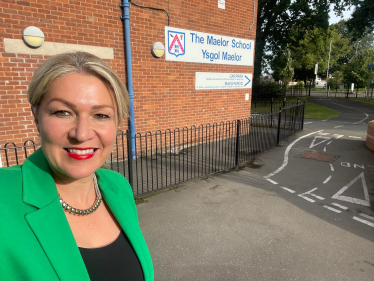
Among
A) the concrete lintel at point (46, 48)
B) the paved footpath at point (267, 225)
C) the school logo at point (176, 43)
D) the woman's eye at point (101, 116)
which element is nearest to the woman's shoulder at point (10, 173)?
the woman's eye at point (101, 116)

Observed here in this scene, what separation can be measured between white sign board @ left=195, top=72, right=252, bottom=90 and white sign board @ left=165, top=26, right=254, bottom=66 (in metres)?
0.43

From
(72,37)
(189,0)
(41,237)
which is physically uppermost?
(189,0)

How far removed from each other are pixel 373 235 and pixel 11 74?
23.4 ft

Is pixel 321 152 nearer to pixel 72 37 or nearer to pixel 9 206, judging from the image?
pixel 72 37

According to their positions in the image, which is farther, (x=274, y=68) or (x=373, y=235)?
(x=274, y=68)

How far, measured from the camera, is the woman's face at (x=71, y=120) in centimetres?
109

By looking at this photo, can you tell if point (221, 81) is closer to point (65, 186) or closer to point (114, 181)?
point (114, 181)

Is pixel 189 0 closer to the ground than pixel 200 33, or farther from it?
farther from it

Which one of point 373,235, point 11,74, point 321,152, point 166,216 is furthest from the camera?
point 321,152

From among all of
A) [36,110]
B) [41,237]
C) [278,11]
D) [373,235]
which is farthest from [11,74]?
[278,11]

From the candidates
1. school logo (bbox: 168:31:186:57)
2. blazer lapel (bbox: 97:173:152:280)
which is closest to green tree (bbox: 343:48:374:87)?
school logo (bbox: 168:31:186:57)

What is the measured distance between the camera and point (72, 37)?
579 centimetres

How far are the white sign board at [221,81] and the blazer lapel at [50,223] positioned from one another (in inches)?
304

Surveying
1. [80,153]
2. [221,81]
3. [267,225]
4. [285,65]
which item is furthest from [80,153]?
[285,65]
